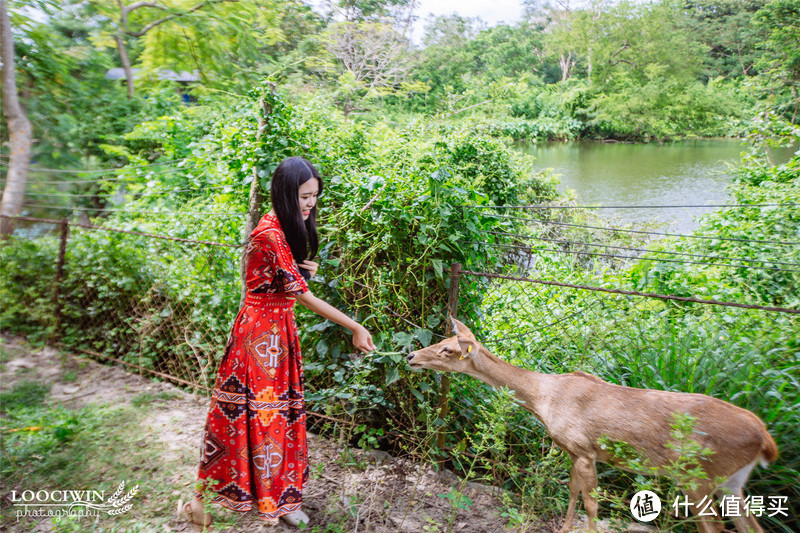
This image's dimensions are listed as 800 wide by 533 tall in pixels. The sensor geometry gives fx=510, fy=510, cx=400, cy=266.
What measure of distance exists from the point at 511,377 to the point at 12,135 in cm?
539

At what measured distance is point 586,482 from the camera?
2250 mm

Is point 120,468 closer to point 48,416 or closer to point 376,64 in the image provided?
point 48,416

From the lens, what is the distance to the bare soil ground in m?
2.55

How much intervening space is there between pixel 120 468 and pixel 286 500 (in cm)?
135

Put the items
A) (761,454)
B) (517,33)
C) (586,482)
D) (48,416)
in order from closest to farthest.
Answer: (761,454), (586,482), (48,416), (517,33)

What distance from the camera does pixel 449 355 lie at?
2.51 metres

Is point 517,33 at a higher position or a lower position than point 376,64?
higher

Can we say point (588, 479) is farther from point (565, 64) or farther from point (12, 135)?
point (565, 64)

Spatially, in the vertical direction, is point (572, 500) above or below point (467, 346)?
below

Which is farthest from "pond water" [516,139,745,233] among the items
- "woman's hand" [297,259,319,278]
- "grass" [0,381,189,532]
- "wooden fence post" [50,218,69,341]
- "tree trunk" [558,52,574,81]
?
"grass" [0,381,189,532]

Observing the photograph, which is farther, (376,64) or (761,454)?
(376,64)

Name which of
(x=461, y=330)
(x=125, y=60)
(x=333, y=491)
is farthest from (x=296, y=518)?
(x=125, y=60)

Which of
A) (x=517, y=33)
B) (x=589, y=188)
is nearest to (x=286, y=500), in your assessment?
(x=589, y=188)

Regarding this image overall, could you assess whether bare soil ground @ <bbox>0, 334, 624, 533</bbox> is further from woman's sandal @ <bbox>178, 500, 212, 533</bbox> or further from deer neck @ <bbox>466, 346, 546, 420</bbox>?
deer neck @ <bbox>466, 346, 546, 420</bbox>
